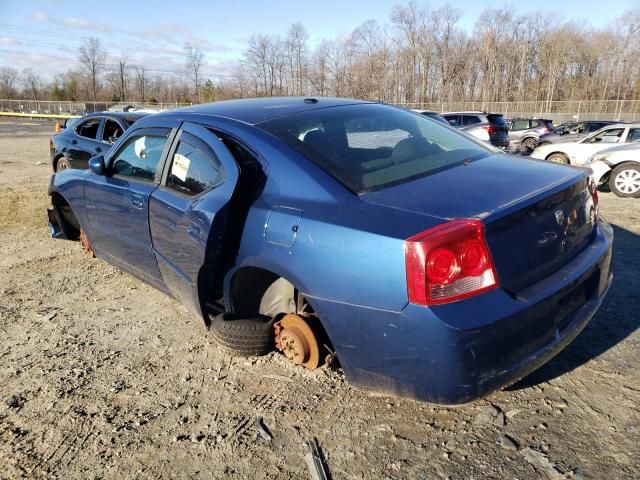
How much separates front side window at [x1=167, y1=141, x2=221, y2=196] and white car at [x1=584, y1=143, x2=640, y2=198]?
7.90 meters

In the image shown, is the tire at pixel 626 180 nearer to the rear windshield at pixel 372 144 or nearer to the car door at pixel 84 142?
the rear windshield at pixel 372 144

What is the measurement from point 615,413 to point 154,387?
8.17 ft

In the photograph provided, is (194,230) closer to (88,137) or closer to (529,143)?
(88,137)

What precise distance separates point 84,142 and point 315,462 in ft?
27.8

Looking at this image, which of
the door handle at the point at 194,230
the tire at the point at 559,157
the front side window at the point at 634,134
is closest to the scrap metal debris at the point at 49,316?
the door handle at the point at 194,230

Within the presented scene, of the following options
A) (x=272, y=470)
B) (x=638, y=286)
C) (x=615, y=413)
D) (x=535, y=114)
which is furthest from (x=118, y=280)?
(x=535, y=114)

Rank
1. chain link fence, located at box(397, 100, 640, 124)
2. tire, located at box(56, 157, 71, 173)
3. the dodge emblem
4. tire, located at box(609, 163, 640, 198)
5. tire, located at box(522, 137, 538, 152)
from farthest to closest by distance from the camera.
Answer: chain link fence, located at box(397, 100, 640, 124)
tire, located at box(522, 137, 538, 152)
tire, located at box(56, 157, 71, 173)
tire, located at box(609, 163, 640, 198)
the dodge emblem

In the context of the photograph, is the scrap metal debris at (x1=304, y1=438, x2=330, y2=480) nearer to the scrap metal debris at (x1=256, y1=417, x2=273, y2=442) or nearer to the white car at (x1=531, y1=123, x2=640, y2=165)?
the scrap metal debris at (x1=256, y1=417, x2=273, y2=442)

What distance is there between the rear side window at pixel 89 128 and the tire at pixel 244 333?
7315mm

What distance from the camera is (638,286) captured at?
398 centimetres

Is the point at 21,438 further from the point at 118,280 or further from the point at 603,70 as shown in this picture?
the point at 603,70

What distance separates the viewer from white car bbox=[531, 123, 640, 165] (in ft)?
38.7

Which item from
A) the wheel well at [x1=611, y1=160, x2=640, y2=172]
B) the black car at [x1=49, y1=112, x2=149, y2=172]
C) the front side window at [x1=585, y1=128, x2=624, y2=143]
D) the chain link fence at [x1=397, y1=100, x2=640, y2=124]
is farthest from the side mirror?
the chain link fence at [x1=397, y1=100, x2=640, y2=124]

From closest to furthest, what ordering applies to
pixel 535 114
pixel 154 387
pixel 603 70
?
pixel 154 387, pixel 535 114, pixel 603 70
